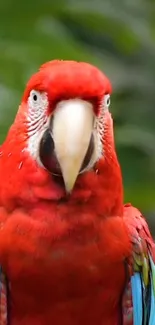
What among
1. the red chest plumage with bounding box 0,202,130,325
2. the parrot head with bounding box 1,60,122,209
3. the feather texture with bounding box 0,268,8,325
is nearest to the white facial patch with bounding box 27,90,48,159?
the parrot head with bounding box 1,60,122,209

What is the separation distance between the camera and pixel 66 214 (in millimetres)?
1923

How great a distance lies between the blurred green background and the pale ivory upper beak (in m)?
0.27

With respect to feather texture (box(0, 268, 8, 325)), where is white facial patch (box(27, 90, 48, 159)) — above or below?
above

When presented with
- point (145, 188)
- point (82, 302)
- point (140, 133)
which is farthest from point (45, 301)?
point (140, 133)

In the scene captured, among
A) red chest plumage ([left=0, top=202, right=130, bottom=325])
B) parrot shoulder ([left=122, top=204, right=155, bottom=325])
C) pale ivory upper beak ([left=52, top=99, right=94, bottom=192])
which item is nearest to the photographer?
pale ivory upper beak ([left=52, top=99, right=94, bottom=192])

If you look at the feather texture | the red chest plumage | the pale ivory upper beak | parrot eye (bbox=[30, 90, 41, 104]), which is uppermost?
parrot eye (bbox=[30, 90, 41, 104])

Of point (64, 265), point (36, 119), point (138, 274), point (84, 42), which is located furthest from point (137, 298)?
point (84, 42)

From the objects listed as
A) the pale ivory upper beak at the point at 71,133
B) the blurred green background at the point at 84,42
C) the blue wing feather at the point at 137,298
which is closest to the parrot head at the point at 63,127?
the pale ivory upper beak at the point at 71,133

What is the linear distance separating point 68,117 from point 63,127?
0.02 meters

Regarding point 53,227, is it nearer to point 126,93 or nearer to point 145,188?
point 145,188

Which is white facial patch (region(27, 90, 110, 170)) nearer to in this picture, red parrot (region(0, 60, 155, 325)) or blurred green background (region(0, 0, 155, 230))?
red parrot (region(0, 60, 155, 325))

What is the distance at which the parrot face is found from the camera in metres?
1.80

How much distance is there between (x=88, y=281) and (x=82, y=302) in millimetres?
50

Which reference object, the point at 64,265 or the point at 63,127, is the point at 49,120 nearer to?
the point at 63,127
